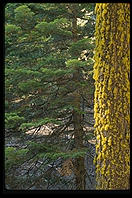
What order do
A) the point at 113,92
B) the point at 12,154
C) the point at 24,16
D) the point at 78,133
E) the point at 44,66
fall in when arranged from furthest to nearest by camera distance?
the point at 78,133 → the point at 44,66 → the point at 24,16 → the point at 12,154 → the point at 113,92

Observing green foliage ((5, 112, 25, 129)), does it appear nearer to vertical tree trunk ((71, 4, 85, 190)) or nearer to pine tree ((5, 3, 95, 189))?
pine tree ((5, 3, 95, 189))

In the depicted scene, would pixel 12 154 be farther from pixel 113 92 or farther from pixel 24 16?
pixel 24 16

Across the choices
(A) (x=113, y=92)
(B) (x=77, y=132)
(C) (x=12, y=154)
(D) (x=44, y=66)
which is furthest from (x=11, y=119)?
(A) (x=113, y=92)

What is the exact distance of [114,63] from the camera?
2957mm

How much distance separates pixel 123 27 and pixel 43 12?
6.16ft

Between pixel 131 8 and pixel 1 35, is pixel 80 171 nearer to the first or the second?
pixel 1 35

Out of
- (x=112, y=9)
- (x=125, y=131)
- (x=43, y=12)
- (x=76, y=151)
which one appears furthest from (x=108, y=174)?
(x=43, y=12)

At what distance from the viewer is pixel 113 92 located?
2961 millimetres

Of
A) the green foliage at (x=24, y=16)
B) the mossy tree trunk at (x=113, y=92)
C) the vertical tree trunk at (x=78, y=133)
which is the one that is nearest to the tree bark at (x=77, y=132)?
the vertical tree trunk at (x=78, y=133)

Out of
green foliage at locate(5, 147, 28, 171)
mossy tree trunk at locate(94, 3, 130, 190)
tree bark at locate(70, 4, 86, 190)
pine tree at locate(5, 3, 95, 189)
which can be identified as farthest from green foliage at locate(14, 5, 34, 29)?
green foliage at locate(5, 147, 28, 171)

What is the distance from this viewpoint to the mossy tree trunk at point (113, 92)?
2.93 metres

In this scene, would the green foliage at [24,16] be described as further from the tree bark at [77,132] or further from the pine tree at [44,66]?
the tree bark at [77,132]

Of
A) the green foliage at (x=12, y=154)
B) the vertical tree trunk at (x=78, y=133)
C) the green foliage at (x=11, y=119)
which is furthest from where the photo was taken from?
the vertical tree trunk at (x=78, y=133)

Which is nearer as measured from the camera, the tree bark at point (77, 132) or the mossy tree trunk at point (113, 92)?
the mossy tree trunk at point (113, 92)
